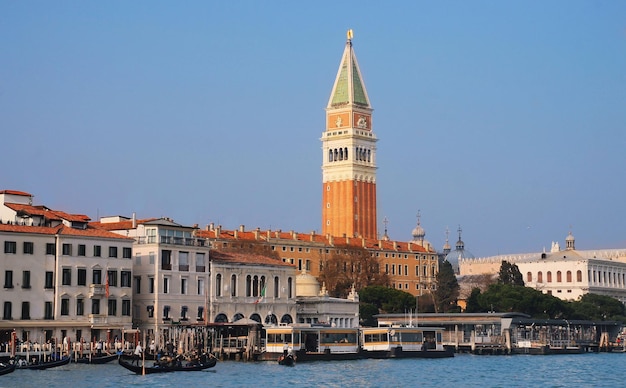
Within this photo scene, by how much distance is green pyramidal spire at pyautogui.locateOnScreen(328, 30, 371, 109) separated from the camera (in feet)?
454

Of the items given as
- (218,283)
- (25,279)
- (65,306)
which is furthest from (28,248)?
(218,283)

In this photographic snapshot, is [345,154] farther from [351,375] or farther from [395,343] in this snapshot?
[351,375]

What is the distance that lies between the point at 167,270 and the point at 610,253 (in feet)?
305

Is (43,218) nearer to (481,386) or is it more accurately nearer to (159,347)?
(159,347)

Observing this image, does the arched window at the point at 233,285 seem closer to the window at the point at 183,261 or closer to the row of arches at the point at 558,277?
the window at the point at 183,261

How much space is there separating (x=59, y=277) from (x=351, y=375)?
17887 millimetres

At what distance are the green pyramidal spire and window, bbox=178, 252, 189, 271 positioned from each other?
220 feet

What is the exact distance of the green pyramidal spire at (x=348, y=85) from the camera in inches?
5443

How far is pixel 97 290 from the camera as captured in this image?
66.7 metres

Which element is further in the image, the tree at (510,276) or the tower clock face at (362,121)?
the tower clock face at (362,121)

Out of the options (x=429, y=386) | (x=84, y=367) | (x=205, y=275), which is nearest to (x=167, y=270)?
(x=205, y=275)

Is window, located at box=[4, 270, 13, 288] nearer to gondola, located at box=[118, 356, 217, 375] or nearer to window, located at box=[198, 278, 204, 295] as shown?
gondola, located at box=[118, 356, 217, 375]

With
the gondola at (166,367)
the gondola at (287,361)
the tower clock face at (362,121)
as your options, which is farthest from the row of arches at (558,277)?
the gondola at (166,367)

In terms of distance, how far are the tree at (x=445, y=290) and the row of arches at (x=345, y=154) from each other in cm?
2257
